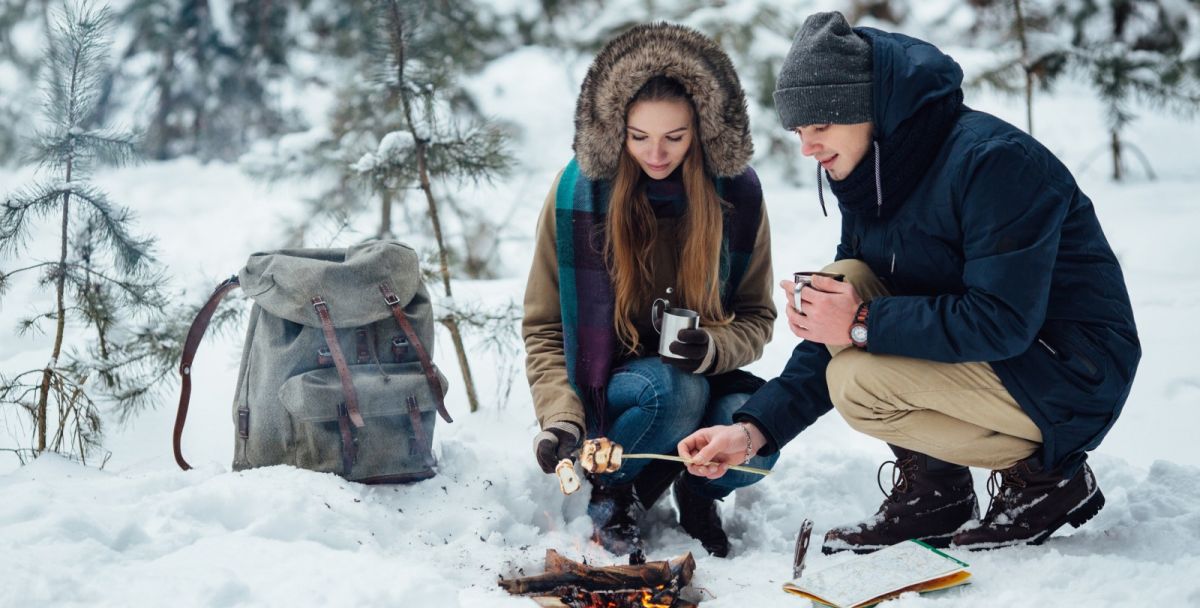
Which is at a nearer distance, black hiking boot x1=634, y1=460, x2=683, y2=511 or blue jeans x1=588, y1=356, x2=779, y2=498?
blue jeans x1=588, y1=356, x2=779, y2=498

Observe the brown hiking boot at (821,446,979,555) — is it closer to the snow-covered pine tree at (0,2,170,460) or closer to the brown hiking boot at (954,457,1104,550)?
the brown hiking boot at (954,457,1104,550)

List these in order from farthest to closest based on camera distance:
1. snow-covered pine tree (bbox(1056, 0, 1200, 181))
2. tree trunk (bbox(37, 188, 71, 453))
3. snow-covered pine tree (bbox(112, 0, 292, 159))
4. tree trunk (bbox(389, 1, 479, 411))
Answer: snow-covered pine tree (bbox(112, 0, 292, 159))
snow-covered pine tree (bbox(1056, 0, 1200, 181))
tree trunk (bbox(389, 1, 479, 411))
tree trunk (bbox(37, 188, 71, 453))

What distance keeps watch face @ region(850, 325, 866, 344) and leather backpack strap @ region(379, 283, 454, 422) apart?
1229 millimetres

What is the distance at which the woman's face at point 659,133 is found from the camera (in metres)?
2.69

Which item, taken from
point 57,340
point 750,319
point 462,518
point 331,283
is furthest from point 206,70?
point 750,319

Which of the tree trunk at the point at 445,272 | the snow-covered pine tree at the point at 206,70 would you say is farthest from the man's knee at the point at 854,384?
the snow-covered pine tree at the point at 206,70

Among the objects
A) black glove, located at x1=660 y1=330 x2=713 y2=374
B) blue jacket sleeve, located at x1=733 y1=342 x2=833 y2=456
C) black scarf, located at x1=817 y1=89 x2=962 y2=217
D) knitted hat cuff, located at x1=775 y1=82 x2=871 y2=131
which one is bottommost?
blue jacket sleeve, located at x1=733 y1=342 x2=833 y2=456

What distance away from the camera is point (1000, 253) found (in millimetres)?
2092

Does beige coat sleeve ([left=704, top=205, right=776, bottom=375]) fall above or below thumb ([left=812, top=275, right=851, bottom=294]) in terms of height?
below

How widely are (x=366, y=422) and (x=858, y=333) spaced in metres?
1.44

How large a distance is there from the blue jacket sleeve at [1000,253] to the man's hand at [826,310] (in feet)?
0.65

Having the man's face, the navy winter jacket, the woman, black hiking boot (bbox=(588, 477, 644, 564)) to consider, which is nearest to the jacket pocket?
the navy winter jacket

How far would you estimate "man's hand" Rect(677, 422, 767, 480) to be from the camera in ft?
8.08

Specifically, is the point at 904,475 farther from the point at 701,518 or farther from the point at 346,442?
the point at 346,442
